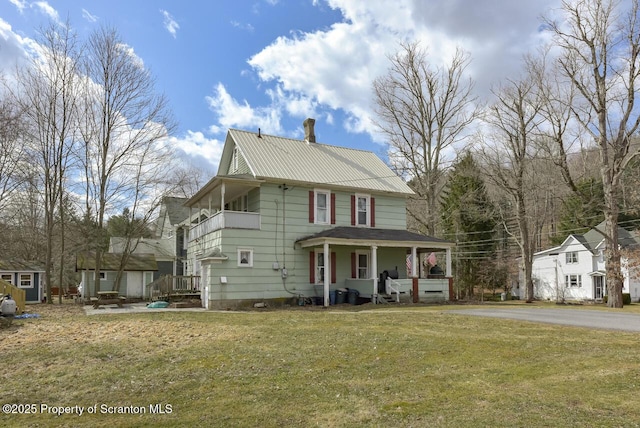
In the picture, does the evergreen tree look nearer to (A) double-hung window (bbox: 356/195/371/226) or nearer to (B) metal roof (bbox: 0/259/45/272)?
(A) double-hung window (bbox: 356/195/371/226)

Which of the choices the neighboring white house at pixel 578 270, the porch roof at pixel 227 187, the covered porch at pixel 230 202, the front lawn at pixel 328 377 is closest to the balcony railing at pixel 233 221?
the covered porch at pixel 230 202

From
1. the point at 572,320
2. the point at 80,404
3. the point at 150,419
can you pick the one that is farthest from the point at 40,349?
the point at 572,320

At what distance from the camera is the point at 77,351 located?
31.8ft

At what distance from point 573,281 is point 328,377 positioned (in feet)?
138

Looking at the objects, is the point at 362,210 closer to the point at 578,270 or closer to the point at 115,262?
the point at 115,262

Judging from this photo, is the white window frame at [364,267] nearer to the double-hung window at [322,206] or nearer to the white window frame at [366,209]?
the white window frame at [366,209]

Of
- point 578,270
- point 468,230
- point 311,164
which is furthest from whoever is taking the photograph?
point 468,230

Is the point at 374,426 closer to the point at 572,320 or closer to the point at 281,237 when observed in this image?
the point at 572,320

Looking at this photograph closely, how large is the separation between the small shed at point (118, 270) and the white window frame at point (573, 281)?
1383 inches

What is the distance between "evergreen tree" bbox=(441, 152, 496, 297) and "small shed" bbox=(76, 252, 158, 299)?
25.2 meters

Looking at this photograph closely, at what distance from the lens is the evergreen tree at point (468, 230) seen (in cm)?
4178

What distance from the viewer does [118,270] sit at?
101ft

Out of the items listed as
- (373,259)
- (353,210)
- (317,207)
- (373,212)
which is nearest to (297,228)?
(317,207)

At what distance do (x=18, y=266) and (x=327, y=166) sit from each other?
1837 centimetres
